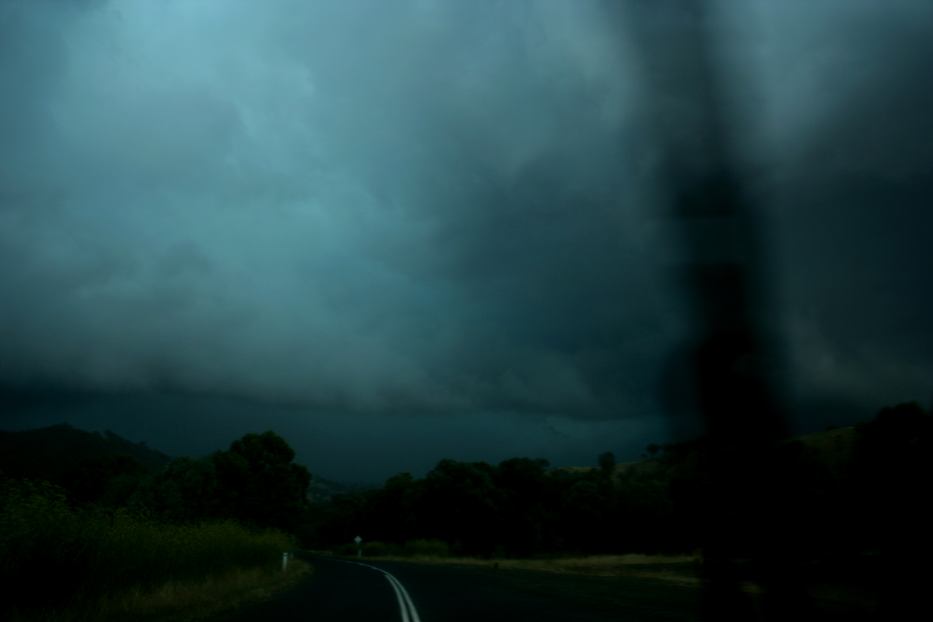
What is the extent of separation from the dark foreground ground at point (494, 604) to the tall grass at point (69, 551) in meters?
2.89

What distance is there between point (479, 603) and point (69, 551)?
422 inches

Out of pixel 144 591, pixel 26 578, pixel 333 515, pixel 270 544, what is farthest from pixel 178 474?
pixel 333 515

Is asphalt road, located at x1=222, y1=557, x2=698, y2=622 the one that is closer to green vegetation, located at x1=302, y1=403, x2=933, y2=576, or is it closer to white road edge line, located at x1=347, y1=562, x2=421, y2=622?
white road edge line, located at x1=347, y1=562, x2=421, y2=622

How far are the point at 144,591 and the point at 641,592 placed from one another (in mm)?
15942

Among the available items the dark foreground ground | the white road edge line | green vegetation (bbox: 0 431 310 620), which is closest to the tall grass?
green vegetation (bbox: 0 431 310 620)

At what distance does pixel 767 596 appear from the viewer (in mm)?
11172

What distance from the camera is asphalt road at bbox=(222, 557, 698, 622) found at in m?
17.5

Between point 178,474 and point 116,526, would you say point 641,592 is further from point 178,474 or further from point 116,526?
point 178,474

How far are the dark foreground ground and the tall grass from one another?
2.89m

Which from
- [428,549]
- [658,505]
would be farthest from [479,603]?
[428,549]

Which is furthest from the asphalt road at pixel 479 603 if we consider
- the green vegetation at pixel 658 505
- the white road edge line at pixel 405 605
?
the green vegetation at pixel 658 505

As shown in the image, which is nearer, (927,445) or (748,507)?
(748,507)

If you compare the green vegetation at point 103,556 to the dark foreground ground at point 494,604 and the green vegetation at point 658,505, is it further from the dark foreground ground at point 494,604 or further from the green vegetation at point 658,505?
the green vegetation at point 658,505

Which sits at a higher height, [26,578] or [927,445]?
[927,445]
